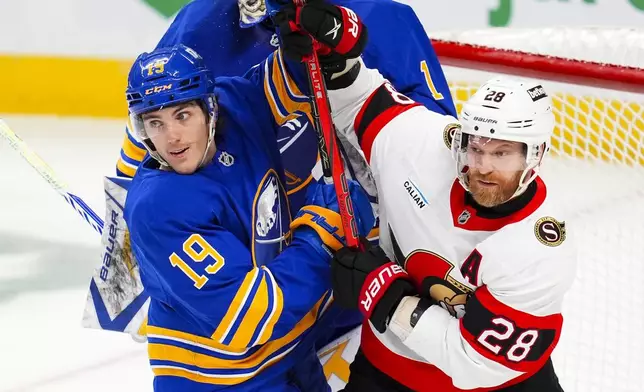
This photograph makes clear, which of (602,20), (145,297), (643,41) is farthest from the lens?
(602,20)

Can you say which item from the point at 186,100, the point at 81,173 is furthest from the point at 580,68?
the point at 81,173

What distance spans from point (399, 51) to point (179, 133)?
2.25ft

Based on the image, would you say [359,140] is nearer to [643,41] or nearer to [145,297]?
[145,297]

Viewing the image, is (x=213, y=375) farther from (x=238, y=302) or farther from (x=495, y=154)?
(x=495, y=154)

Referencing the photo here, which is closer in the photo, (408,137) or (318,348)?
(408,137)

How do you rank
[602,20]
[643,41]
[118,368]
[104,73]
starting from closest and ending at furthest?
1. [118,368]
2. [643,41]
3. [602,20]
4. [104,73]

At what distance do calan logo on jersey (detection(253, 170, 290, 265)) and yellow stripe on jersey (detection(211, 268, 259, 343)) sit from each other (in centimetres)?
14

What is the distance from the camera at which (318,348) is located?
2.11 m

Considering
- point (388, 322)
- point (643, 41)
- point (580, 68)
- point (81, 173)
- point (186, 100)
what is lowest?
point (81, 173)

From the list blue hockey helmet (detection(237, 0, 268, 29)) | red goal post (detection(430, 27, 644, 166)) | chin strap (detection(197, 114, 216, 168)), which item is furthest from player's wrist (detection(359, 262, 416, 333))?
red goal post (detection(430, 27, 644, 166))

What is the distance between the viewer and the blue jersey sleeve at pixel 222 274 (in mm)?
1485

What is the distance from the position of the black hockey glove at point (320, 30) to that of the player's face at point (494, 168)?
324mm

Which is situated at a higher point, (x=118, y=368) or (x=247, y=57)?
(x=247, y=57)

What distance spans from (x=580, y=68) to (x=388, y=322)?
4.92ft
